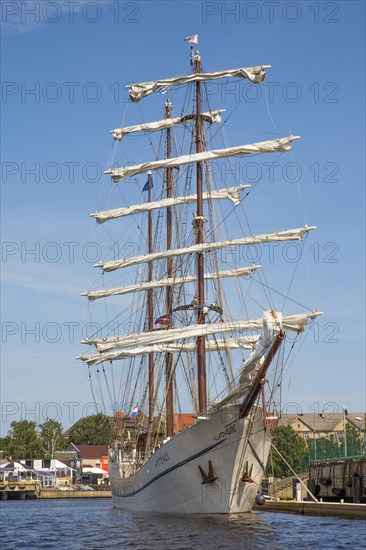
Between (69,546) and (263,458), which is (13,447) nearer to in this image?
(263,458)

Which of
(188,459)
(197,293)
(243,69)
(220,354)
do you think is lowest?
(188,459)

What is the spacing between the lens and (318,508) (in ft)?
171

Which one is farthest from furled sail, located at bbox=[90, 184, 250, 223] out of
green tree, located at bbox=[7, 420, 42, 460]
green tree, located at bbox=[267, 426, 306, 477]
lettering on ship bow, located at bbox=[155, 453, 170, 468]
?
green tree, located at bbox=[7, 420, 42, 460]

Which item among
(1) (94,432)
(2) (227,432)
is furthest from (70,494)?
(2) (227,432)

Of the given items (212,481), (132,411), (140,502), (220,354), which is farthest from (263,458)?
(132,411)

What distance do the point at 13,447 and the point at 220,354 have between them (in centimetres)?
11214

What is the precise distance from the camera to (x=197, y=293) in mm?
55188

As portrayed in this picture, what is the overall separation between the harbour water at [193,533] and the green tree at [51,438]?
109758 mm

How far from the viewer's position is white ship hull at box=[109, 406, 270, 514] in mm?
47500

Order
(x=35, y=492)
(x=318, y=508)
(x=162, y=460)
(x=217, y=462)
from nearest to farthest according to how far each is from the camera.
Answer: (x=217, y=462)
(x=162, y=460)
(x=318, y=508)
(x=35, y=492)

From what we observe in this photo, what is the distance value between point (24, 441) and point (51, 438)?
7.69m

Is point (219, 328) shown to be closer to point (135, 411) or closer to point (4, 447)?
point (135, 411)

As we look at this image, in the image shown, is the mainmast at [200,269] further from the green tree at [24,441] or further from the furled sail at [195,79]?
the green tree at [24,441]

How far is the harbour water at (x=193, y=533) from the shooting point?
118ft
